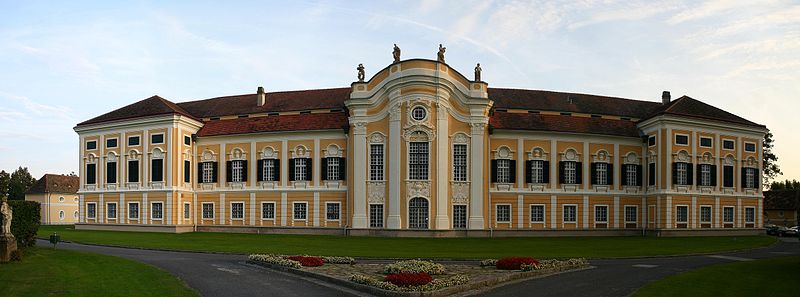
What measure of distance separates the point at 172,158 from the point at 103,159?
353 inches

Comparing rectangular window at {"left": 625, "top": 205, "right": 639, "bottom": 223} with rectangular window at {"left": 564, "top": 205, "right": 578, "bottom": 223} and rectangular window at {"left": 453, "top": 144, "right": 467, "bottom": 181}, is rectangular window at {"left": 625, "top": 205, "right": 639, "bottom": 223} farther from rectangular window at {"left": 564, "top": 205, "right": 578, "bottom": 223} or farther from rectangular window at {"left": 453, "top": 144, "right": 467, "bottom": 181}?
rectangular window at {"left": 453, "top": 144, "right": 467, "bottom": 181}

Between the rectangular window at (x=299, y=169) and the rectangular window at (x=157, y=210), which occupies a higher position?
the rectangular window at (x=299, y=169)

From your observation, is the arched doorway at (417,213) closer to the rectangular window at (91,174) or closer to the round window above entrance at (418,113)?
the round window above entrance at (418,113)

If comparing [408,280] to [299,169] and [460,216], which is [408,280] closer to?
[460,216]

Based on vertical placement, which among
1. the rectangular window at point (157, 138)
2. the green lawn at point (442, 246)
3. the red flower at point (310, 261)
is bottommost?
the green lawn at point (442, 246)

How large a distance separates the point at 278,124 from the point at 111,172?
59.1 feet

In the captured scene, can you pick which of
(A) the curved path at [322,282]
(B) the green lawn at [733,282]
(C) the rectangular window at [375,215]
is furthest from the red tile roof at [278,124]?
(B) the green lawn at [733,282]

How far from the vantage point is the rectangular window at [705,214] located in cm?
6097

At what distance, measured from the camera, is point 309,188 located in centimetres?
6041

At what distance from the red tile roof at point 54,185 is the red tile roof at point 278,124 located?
56.8m

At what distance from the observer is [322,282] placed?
2556cm

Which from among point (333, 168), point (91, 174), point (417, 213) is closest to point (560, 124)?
point (417, 213)

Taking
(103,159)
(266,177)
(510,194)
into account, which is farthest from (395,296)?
(103,159)

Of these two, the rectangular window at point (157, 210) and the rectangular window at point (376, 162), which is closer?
the rectangular window at point (376, 162)
